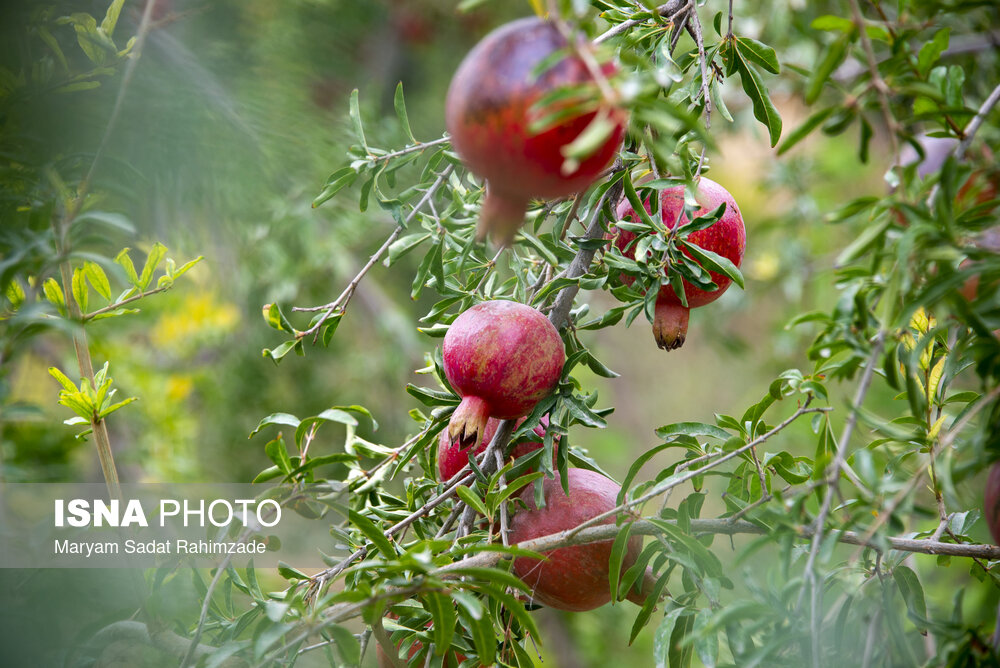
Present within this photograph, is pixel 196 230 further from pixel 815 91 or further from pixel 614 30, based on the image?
pixel 815 91

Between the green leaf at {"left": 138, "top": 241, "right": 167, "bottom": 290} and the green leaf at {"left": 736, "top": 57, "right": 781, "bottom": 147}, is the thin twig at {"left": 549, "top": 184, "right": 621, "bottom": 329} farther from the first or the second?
the green leaf at {"left": 138, "top": 241, "right": 167, "bottom": 290}

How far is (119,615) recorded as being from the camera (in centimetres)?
65

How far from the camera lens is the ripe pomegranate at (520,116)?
34 cm

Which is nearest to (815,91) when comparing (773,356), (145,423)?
(145,423)

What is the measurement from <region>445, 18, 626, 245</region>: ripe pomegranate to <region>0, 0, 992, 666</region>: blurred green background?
154 mm

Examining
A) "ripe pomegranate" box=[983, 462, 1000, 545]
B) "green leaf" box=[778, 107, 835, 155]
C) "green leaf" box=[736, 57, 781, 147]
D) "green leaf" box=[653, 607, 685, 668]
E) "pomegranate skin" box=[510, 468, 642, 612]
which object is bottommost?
"green leaf" box=[653, 607, 685, 668]

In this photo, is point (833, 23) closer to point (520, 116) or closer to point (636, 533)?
point (520, 116)

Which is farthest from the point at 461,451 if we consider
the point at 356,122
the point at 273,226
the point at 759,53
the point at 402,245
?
the point at 273,226

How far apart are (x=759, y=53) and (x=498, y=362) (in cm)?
34

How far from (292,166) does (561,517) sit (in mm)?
590

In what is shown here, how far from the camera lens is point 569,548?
60 centimetres

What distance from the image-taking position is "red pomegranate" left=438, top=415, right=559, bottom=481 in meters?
0.62

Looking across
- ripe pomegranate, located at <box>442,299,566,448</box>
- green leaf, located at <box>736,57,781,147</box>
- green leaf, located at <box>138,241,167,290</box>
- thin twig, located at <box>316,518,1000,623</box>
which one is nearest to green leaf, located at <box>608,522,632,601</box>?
thin twig, located at <box>316,518,1000,623</box>

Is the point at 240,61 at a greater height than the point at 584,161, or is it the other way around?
the point at 240,61
